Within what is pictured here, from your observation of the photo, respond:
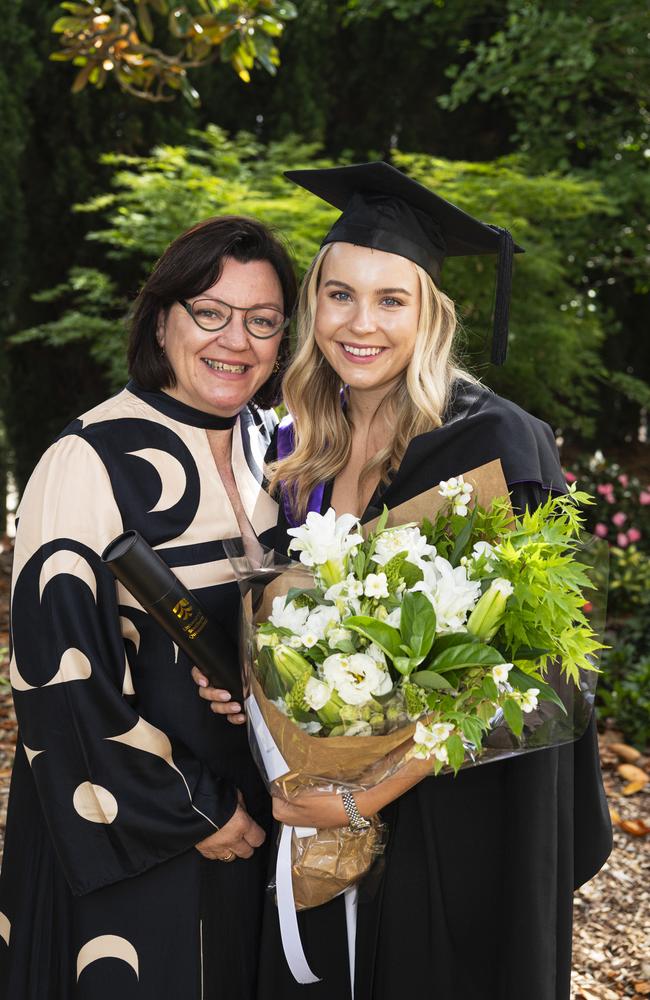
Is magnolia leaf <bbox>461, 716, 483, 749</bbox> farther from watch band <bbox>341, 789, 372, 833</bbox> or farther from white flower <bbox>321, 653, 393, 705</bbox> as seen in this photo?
watch band <bbox>341, 789, 372, 833</bbox>

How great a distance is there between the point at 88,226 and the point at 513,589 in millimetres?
6753

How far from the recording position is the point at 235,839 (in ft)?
6.75

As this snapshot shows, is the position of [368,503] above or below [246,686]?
above

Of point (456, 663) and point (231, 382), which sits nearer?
point (456, 663)

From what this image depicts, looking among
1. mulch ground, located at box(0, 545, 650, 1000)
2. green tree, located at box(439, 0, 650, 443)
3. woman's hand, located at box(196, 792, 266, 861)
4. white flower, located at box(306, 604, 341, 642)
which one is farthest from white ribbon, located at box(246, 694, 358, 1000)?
green tree, located at box(439, 0, 650, 443)

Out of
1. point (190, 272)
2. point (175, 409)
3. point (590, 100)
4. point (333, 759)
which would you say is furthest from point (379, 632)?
point (590, 100)

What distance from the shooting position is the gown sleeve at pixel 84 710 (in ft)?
6.31

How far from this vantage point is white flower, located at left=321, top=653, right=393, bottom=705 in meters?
1.58

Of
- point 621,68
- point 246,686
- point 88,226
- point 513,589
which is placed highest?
point 621,68

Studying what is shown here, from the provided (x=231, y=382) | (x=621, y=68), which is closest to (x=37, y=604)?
(x=231, y=382)

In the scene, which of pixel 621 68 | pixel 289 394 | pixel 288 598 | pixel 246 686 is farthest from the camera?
pixel 621 68

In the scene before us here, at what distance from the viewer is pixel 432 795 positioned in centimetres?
203

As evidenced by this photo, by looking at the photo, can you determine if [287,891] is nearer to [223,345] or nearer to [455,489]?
[455,489]

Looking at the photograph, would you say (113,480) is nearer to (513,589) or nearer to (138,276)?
(513,589)
